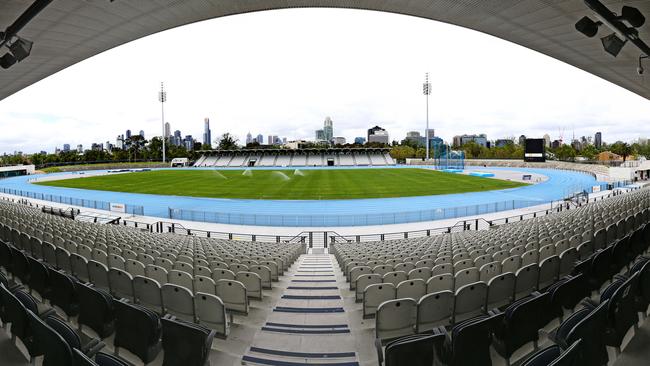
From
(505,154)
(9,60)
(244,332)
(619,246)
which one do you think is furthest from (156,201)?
(505,154)

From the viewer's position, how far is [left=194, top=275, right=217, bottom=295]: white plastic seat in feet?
18.7

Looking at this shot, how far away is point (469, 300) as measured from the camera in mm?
4898

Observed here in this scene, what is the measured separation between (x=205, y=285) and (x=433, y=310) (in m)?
3.70

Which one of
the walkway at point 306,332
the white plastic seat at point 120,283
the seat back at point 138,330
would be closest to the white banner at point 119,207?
the walkway at point 306,332

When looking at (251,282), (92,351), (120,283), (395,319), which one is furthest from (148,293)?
(395,319)

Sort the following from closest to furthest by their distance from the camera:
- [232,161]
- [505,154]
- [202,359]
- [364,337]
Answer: [202,359] < [364,337] < [232,161] < [505,154]

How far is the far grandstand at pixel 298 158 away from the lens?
109688 mm

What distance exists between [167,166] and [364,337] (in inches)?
4450

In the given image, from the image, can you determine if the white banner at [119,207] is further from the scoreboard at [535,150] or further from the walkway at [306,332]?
the scoreboard at [535,150]

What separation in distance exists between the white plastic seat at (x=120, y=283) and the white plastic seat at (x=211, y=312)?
150 centimetres

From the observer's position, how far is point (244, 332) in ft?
17.4

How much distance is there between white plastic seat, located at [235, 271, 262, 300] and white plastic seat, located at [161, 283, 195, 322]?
171 centimetres

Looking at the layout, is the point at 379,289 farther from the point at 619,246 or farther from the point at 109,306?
the point at 619,246

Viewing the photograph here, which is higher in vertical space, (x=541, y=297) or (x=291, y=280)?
(x=541, y=297)
